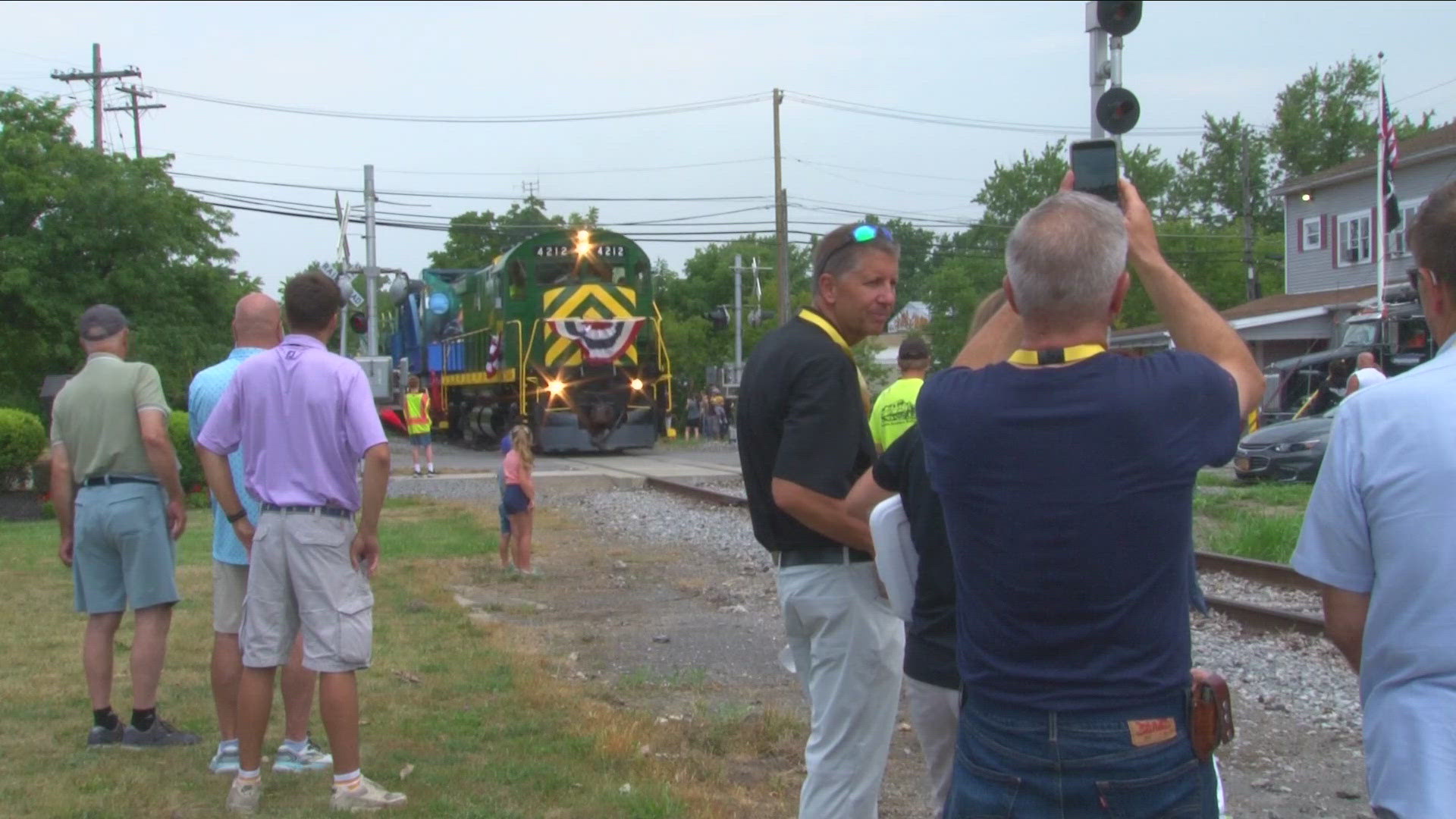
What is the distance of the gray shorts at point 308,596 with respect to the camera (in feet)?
17.2

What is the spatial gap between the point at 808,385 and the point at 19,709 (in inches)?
201

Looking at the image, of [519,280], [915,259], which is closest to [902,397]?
[519,280]

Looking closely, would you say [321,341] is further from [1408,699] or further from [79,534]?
[1408,699]

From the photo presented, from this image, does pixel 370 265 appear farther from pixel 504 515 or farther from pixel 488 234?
pixel 488 234

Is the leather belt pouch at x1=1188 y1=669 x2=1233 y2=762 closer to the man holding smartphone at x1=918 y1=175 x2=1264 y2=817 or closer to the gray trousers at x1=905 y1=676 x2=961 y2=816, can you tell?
the man holding smartphone at x1=918 y1=175 x2=1264 y2=817

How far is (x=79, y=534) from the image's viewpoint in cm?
642

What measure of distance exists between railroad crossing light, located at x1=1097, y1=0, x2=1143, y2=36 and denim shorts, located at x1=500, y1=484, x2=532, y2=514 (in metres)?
6.47

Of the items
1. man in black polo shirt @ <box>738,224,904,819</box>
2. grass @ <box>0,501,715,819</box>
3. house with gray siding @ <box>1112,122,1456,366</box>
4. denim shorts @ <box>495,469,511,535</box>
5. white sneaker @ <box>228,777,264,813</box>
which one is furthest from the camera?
house with gray siding @ <box>1112,122,1456,366</box>

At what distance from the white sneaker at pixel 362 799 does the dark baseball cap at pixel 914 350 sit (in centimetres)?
313

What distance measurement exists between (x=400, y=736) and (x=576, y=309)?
76.6 feet

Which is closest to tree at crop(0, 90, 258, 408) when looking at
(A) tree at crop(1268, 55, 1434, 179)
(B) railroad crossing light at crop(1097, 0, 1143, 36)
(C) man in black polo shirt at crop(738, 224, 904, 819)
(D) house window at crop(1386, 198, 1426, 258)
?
(D) house window at crop(1386, 198, 1426, 258)

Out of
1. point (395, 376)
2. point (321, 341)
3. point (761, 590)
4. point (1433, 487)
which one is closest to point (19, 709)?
point (321, 341)

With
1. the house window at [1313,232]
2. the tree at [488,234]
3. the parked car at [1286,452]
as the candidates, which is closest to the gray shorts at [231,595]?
the parked car at [1286,452]

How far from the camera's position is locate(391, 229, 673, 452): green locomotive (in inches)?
1164
